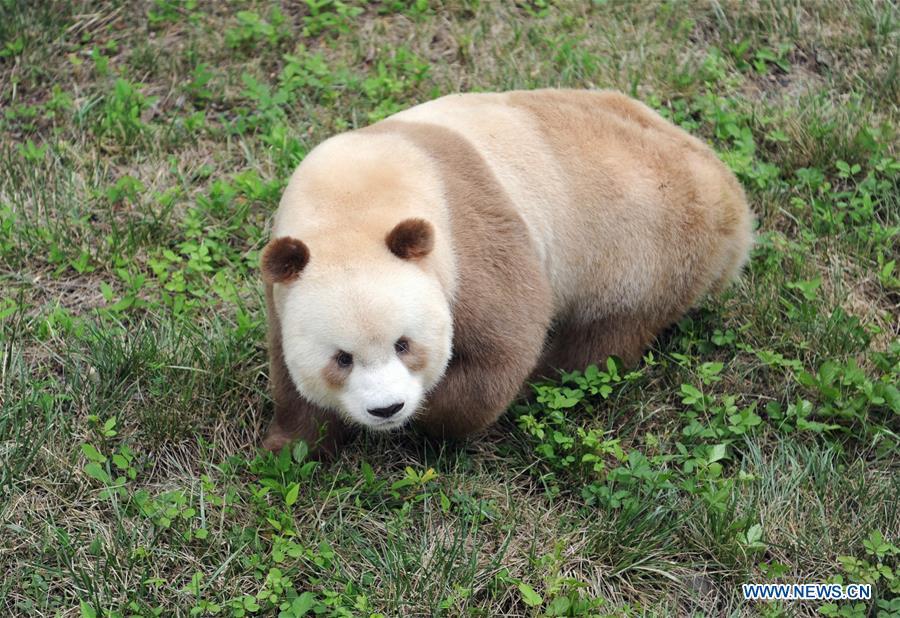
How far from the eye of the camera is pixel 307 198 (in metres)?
4.04

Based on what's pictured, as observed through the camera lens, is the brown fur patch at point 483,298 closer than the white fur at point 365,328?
No

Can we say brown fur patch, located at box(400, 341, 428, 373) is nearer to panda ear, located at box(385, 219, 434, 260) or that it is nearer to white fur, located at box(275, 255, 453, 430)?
white fur, located at box(275, 255, 453, 430)

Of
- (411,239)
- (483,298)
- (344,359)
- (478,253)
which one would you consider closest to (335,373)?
(344,359)

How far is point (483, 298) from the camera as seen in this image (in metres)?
4.15

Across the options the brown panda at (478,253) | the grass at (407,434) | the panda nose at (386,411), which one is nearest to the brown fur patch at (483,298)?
the brown panda at (478,253)

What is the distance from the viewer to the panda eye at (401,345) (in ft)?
Result: 12.2

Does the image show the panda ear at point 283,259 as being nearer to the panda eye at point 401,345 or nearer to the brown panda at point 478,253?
the brown panda at point 478,253

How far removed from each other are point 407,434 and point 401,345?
2.89 ft

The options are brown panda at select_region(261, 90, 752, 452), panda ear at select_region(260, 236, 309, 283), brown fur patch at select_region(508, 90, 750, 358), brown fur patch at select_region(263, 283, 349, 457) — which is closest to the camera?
panda ear at select_region(260, 236, 309, 283)

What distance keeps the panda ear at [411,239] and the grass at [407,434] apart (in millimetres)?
1035

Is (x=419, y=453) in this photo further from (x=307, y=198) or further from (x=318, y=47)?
(x=318, y=47)

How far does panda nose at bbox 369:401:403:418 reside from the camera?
12.2ft

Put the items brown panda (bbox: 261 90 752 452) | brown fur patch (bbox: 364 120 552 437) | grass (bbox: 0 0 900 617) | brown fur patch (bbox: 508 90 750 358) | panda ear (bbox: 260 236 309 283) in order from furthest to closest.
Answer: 1. brown fur patch (bbox: 508 90 750 358)
2. brown fur patch (bbox: 364 120 552 437)
3. grass (bbox: 0 0 900 617)
4. brown panda (bbox: 261 90 752 452)
5. panda ear (bbox: 260 236 309 283)

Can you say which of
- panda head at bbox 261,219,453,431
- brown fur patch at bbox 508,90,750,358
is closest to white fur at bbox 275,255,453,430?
panda head at bbox 261,219,453,431
